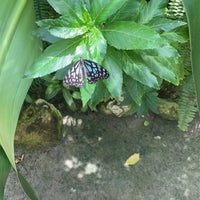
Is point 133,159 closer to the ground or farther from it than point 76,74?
closer to the ground

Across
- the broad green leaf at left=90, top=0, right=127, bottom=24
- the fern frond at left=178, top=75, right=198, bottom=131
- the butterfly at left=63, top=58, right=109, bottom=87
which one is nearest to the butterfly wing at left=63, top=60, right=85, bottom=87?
the butterfly at left=63, top=58, right=109, bottom=87

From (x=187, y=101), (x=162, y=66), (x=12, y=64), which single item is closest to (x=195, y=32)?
(x=162, y=66)

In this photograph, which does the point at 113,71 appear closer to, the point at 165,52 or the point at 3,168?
the point at 165,52

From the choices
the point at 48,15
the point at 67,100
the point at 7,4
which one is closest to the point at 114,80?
the point at 7,4

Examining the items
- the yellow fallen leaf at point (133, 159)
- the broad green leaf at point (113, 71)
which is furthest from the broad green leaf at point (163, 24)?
the yellow fallen leaf at point (133, 159)

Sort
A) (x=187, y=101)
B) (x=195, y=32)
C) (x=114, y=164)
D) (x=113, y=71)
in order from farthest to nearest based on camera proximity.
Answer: (x=114, y=164) → (x=187, y=101) → (x=113, y=71) → (x=195, y=32)

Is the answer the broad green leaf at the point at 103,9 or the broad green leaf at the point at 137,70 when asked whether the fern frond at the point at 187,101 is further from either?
the broad green leaf at the point at 103,9
